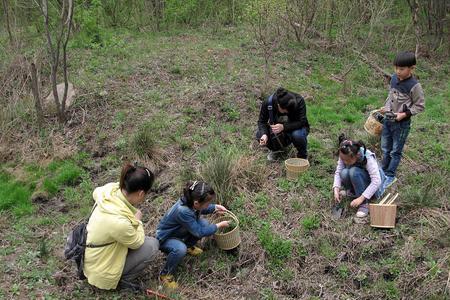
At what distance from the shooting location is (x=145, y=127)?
606 centimetres

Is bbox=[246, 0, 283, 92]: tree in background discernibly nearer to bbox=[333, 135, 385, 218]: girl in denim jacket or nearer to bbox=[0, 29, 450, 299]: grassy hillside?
bbox=[0, 29, 450, 299]: grassy hillside

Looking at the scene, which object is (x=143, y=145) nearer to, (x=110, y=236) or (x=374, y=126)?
(x=110, y=236)

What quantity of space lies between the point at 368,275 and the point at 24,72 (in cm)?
632

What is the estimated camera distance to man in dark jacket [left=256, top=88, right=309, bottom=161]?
17.1ft

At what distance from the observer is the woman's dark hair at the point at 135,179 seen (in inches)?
134

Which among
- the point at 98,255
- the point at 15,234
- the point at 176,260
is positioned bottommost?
the point at 15,234

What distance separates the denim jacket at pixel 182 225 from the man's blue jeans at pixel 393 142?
2.19 metres

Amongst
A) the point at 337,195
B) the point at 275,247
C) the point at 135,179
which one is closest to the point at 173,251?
the point at 135,179

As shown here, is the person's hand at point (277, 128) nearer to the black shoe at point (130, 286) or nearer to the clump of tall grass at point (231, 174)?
the clump of tall grass at point (231, 174)

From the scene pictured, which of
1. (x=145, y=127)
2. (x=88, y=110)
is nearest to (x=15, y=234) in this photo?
(x=145, y=127)

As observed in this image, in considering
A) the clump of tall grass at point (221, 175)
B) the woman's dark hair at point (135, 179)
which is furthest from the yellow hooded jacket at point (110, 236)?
the clump of tall grass at point (221, 175)

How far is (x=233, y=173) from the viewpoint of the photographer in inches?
194

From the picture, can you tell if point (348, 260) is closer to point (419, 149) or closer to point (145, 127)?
point (419, 149)

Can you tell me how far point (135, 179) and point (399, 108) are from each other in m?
2.89
